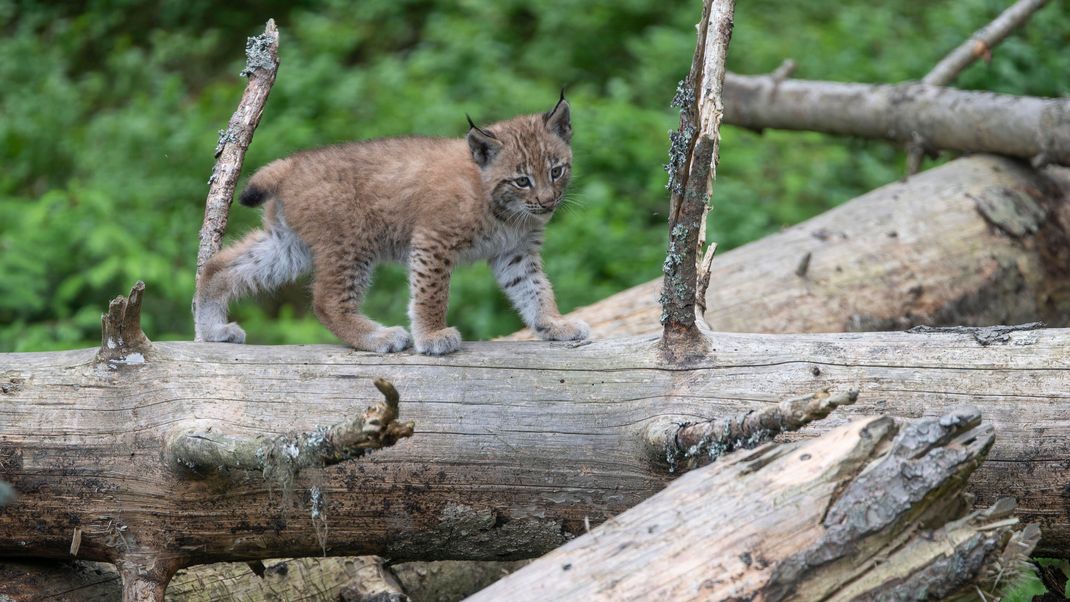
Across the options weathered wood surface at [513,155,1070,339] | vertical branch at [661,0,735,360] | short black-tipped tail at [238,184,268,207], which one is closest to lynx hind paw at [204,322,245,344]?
short black-tipped tail at [238,184,268,207]

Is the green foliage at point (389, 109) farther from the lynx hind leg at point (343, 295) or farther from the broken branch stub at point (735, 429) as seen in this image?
the broken branch stub at point (735, 429)

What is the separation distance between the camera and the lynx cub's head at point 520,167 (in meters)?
4.94

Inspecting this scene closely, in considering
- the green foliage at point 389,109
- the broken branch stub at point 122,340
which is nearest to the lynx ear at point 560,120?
the green foliage at point 389,109

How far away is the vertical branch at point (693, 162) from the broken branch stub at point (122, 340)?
1820 mm

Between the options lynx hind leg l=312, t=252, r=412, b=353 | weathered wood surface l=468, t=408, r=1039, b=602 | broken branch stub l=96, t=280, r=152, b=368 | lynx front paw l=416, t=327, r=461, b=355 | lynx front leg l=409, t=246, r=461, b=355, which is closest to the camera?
weathered wood surface l=468, t=408, r=1039, b=602

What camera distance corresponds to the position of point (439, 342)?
4.23 m

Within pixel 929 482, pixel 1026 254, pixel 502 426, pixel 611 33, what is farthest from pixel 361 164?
pixel 611 33

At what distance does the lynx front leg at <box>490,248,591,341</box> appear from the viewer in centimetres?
490

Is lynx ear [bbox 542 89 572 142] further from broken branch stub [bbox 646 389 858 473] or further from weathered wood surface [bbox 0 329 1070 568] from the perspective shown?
broken branch stub [bbox 646 389 858 473]

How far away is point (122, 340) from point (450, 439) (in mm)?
1184

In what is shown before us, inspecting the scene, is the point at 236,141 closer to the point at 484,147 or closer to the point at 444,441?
the point at 484,147

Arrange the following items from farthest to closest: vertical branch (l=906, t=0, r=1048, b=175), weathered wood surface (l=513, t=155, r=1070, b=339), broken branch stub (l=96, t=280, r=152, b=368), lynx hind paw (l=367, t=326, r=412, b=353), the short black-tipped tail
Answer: vertical branch (l=906, t=0, r=1048, b=175)
weathered wood surface (l=513, t=155, r=1070, b=339)
the short black-tipped tail
lynx hind paw (l=367, t=326, r=412, b=353)
broken branch stub (l=96, t=280, r=152, b=368)

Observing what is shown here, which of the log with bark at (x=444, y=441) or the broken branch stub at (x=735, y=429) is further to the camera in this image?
the log with bark at (x=444, y=441)

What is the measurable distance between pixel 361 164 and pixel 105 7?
921 cm
